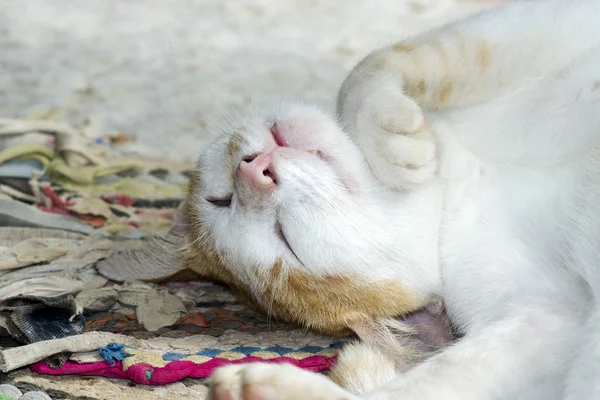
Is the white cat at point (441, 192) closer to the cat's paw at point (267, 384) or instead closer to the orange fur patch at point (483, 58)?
the orange fur patch at point (483, 58)

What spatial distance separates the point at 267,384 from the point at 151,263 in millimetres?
861

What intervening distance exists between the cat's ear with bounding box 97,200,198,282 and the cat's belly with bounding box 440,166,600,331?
26.2 inches

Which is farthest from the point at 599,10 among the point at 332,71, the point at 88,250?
the point at 332,71

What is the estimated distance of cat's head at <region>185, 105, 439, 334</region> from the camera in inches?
63.9

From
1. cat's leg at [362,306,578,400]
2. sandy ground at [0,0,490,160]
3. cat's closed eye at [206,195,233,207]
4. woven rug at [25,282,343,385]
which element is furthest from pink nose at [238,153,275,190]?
sandy ground at [0,0,490,160]

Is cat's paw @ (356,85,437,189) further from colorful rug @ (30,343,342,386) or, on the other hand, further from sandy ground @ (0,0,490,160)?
sandy ground @ (0,0,490,160)

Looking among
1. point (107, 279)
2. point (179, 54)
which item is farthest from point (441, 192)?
point (179, 54)

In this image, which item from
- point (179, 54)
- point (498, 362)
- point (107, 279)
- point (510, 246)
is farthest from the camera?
point (179, 54)

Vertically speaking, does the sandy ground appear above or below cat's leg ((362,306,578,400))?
above

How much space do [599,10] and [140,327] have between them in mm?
1201

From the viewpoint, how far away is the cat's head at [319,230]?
1623mm

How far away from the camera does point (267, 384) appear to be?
1199 millimetres

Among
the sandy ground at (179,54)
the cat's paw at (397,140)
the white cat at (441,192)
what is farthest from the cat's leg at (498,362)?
the sandy ground at (179,54)

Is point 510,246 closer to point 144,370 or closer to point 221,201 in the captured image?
point 221,201
